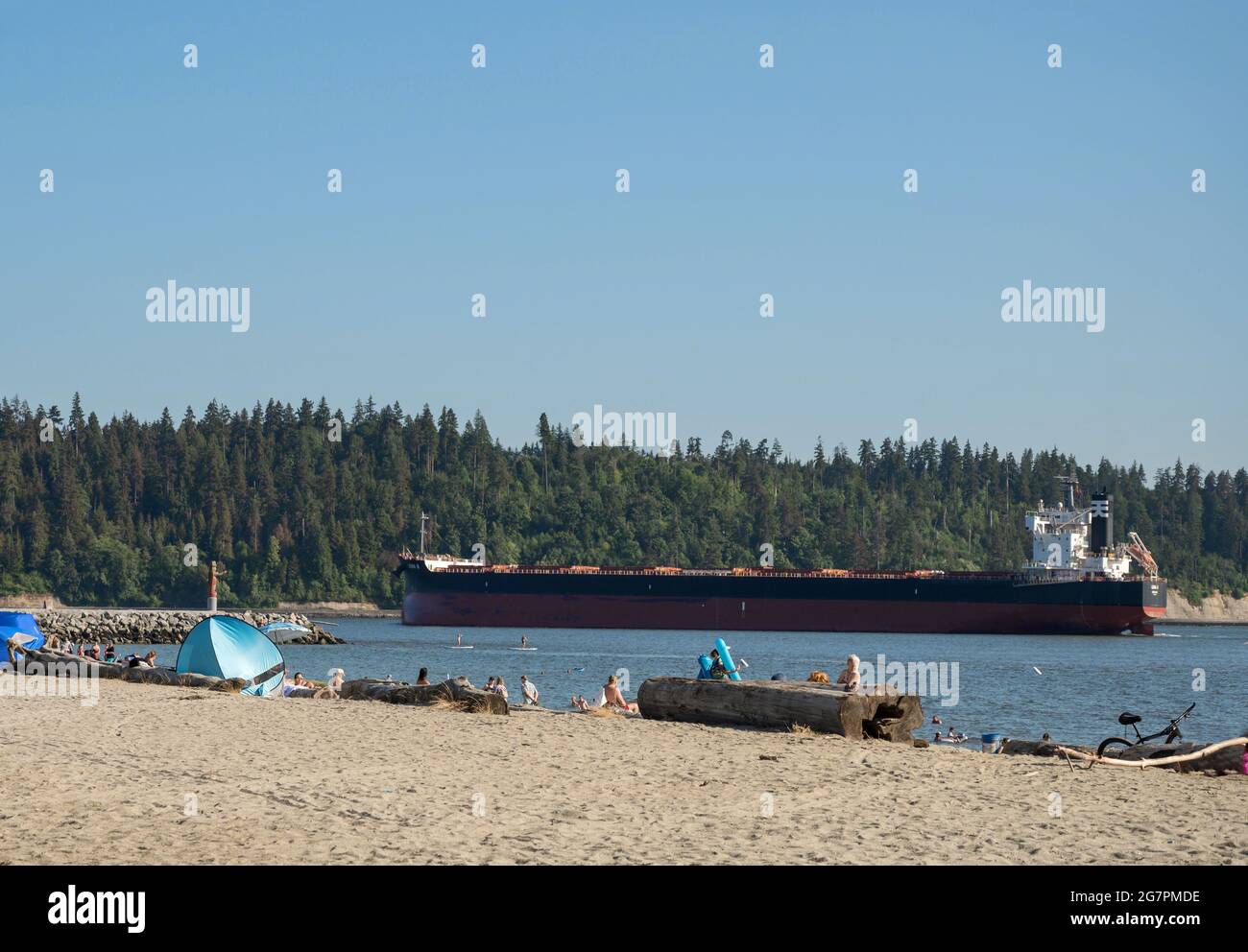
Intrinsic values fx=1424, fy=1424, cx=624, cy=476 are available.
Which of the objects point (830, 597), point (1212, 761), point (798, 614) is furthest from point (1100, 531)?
point (1212, 761)

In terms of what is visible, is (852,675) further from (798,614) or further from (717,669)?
A: (798,614)

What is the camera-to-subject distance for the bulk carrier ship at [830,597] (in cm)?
7956

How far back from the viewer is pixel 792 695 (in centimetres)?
1471

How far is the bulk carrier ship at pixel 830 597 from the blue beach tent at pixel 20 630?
49.4 m

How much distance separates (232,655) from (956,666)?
112 ft

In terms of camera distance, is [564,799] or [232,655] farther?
[232,655]

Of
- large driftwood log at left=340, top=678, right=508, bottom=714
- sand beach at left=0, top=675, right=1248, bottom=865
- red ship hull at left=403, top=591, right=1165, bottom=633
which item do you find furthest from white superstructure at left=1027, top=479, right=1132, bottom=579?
sand beach at left=0, top=675, right=1248, bottom=865

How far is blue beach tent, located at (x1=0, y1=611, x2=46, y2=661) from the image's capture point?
1297 inches

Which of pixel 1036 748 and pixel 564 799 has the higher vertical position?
pixel 564 799

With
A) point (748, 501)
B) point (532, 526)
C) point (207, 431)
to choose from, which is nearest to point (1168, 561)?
point (748, 501)

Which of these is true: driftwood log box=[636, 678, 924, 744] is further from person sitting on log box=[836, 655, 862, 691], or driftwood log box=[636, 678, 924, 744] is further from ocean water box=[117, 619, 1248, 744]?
ocean water box=[117, 619, 1248, 744]

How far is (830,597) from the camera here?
80.2 meters
